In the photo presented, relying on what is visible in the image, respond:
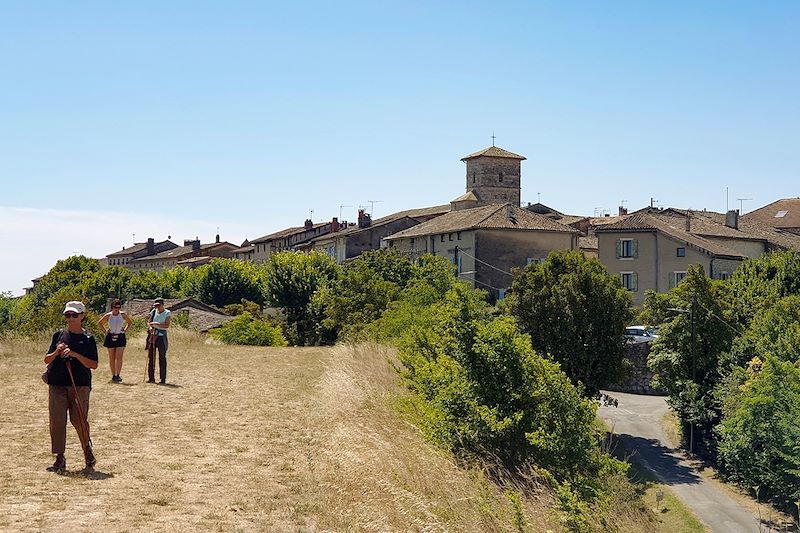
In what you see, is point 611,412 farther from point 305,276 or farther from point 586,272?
point 305,276

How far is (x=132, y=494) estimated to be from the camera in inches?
352

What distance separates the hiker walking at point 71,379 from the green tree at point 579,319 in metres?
34.6

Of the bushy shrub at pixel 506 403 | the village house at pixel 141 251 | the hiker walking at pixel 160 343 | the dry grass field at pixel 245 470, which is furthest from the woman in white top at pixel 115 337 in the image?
the village house at pixel 141 251

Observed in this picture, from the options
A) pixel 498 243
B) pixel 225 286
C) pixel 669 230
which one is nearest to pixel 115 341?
pixel 498 243

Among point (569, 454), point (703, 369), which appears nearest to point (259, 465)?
point (569, 454)

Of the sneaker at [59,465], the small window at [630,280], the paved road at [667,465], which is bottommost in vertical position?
the paved road at [667,465]

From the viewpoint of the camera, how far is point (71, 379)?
10.1 metres

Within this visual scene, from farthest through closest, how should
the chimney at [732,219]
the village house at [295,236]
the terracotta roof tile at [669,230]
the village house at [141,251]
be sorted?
the village house at [141,251] → the village house at [295,236] → the chimney at [732,219] → the terracotta roof tile at [669,230]

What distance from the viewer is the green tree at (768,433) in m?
36.5

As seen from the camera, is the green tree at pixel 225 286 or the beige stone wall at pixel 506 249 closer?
the beige stone wall at pixel 506 249

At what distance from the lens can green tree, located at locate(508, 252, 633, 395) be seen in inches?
1714

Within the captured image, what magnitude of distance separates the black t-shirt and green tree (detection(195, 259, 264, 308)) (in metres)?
75.8

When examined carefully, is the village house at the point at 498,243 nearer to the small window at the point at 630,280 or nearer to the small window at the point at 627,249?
the small window at the point at 627,249

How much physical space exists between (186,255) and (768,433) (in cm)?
11742
